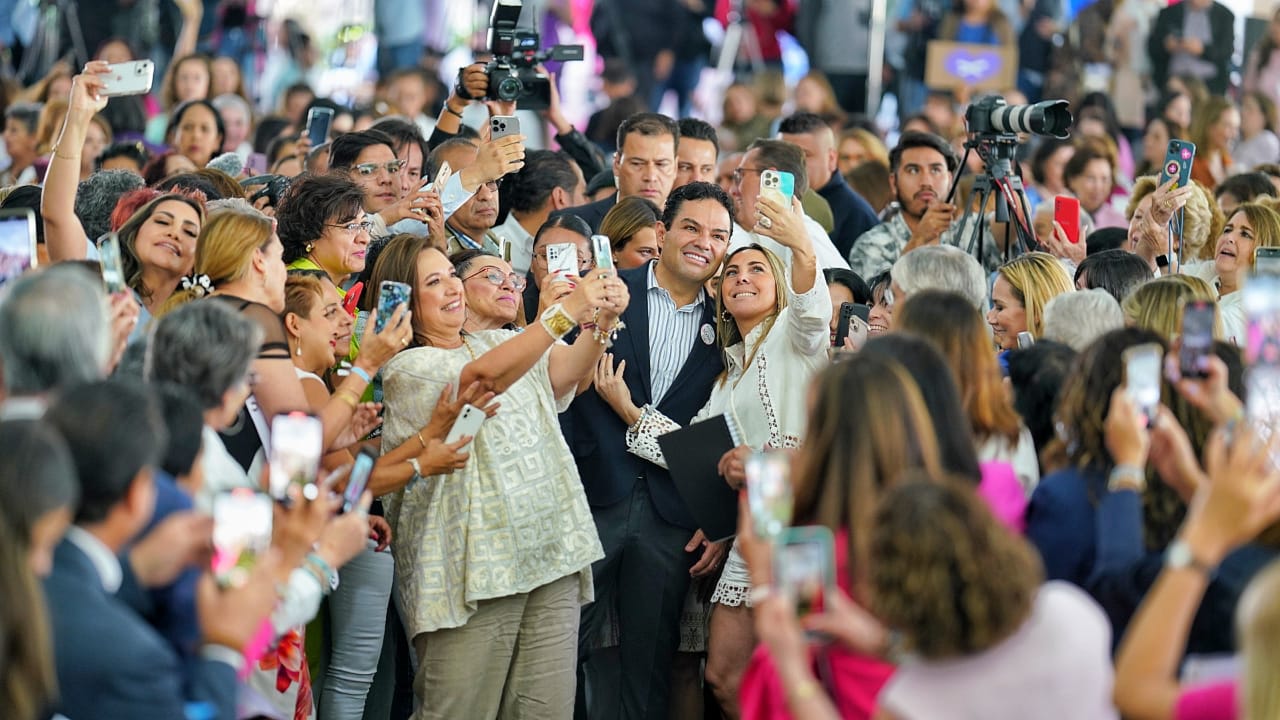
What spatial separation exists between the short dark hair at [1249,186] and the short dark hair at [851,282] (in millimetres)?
2003

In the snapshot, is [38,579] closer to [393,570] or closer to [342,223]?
[393,570]

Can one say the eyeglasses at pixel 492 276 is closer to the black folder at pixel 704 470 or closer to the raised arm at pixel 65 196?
the black folder at pixel 704 470

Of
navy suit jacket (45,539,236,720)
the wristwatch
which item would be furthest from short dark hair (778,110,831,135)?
navy suit jacket (45,539,236,720)

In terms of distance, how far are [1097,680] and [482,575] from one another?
7.35ft

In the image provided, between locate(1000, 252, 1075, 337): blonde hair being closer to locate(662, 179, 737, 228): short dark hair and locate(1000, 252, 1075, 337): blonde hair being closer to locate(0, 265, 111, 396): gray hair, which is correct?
locate(662, 179, 737, 228): short dark hair

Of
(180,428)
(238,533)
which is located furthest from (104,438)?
(180,428)

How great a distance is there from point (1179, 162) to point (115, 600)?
13.5ft

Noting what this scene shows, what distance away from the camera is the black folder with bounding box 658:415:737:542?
4.52 meters

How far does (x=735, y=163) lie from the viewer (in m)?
7.80

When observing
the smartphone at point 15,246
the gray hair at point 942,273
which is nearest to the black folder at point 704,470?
the gray hair at point 942,273

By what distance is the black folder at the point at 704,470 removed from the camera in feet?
14.8

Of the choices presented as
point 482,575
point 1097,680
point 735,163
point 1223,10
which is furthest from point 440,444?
point 1223,10

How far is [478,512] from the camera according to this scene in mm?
4516

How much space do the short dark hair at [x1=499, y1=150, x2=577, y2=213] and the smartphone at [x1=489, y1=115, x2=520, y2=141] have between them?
544 millimetres
